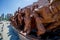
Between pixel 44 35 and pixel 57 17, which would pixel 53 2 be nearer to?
pixel 57 17

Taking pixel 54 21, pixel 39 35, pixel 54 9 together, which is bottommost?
pixel 39 35

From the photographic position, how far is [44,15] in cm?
416

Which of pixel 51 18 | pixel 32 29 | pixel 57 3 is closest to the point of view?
pixel 57 3

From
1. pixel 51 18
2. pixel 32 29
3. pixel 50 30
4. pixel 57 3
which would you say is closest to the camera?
pixel 57 3

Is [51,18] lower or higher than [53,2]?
lower

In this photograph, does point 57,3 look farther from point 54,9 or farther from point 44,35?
point 44,35

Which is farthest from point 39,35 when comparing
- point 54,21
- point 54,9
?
point 54,9

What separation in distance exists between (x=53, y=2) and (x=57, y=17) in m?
0.40

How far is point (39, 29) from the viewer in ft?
14.5

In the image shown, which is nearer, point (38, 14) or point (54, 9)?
point (54, 9)

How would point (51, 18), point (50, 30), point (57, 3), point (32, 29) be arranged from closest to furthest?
point (57, 3) → point (51, 18) → point (50, 30) → point (32, 29)

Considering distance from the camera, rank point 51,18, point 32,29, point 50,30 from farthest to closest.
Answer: point 32,29 < point 50,30 < point 51,18

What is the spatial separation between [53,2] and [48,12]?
269 millimetres

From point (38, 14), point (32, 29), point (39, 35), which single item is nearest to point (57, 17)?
point (38, 14)
